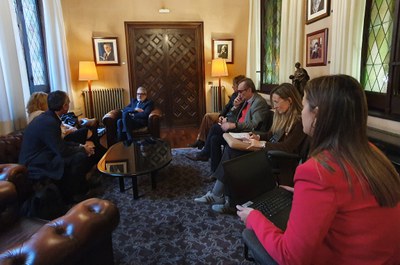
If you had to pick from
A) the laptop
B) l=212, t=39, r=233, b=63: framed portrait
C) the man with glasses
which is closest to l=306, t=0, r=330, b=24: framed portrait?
the man with glasses

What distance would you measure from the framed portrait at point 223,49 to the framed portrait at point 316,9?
2.72 m

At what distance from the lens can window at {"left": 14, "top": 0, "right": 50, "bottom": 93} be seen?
3841mm

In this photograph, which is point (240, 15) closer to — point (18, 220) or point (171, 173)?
point (171, 173)

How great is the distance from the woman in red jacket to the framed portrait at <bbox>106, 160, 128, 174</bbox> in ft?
6.21

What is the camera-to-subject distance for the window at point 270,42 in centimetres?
441

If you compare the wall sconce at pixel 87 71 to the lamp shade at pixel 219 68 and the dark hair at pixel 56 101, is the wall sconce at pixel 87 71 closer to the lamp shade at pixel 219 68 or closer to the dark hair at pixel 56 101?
the lamp shade at pixel 219 68

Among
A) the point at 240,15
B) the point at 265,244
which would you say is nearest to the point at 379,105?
the point at 265,244

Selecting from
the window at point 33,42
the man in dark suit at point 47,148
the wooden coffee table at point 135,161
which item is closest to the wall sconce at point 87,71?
the window at point 33,42

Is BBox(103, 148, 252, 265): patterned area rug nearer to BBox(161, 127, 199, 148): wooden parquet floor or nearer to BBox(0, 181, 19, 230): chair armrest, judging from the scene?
BBox(0, 181, 19, 230): chair armrest

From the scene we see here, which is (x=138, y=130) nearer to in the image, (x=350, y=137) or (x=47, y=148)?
(x=47, y=148)

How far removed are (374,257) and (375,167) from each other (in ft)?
0.90

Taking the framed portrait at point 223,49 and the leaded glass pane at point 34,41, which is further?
the framed portrait at point 223,49

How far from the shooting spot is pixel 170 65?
5.92m

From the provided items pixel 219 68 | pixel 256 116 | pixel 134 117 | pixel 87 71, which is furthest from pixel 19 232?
pixel 219 68
